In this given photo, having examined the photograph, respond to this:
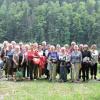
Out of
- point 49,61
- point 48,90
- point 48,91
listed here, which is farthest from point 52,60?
point 48,91

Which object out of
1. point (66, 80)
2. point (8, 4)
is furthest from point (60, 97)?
point (8, 4)

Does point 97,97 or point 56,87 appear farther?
point 56,87

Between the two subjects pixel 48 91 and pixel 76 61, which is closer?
pixel 48 91

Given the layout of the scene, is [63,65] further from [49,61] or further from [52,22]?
[52,22]

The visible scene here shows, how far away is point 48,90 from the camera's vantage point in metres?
13.6

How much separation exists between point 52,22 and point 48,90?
97136 mm

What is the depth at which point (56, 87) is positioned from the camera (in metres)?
14.3

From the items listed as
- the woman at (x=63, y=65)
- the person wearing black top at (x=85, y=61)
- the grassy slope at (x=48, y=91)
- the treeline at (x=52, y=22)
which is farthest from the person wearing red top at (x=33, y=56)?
the treeline at (x=52, y=22)

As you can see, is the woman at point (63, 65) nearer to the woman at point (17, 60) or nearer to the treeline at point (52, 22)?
the woman at point (17, 60)

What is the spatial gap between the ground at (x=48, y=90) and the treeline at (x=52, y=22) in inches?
3243

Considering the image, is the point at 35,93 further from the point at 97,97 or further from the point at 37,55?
the point at 37,55

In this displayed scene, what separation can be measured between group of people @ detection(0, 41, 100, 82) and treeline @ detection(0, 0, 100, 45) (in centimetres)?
8097

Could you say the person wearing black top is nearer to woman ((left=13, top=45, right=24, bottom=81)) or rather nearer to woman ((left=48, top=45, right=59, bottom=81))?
woman ((left=48, top=45, right=59, bottom=81))

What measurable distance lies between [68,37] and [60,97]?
293 ft
